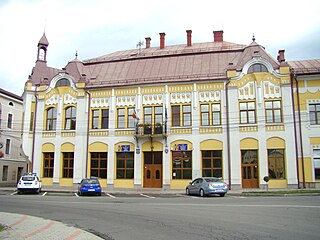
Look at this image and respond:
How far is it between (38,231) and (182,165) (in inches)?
837

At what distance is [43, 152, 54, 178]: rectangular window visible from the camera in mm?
32969

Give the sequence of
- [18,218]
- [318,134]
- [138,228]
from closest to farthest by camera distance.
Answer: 1. [138,228]
2. [18,218]
3. [318,134]

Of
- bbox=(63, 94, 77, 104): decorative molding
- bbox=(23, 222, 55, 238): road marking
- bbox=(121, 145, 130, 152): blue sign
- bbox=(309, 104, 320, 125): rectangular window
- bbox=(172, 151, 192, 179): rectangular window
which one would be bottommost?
bbox=(23, 222, 55, 238): road marking

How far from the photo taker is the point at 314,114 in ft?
92.1

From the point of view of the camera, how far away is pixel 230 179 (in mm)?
28172

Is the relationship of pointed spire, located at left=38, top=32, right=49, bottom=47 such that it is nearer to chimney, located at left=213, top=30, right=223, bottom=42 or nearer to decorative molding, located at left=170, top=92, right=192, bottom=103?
decorative molding, located at left=170, top=92, right=192, bottom=103

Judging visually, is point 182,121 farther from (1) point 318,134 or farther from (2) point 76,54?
(2) point 76,54

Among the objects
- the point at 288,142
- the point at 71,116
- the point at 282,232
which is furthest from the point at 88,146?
the point at 282,232

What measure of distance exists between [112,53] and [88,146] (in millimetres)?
13300

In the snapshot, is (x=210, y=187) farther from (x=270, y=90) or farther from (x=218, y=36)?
(x=218, y=36)

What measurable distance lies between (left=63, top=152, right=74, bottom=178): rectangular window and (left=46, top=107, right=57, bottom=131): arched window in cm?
306

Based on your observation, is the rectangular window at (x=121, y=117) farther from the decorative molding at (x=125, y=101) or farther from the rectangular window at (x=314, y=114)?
the rectangular window at (x=314, y=114)

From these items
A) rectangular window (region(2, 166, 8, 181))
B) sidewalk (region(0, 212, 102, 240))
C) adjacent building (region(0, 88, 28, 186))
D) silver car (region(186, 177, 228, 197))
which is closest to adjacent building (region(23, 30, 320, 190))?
silver car (region(186, 177, 228, 197))

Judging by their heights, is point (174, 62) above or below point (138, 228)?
above
